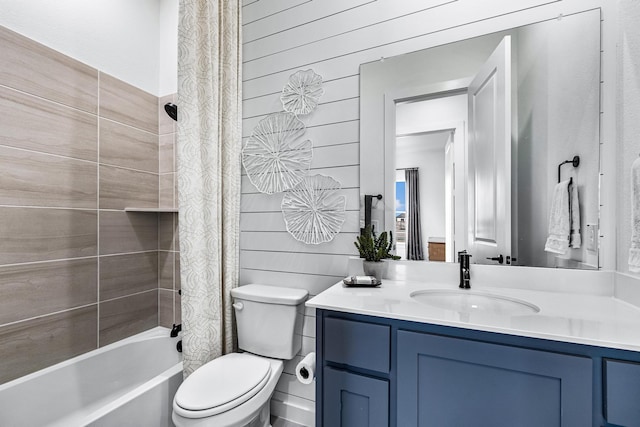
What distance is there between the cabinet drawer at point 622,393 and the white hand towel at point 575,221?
0.58 metres

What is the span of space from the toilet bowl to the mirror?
0.91 metres

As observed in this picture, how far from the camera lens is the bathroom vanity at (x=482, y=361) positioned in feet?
2.41

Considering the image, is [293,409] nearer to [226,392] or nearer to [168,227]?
[226,392]

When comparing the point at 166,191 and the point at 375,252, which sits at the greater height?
the point at 166,191

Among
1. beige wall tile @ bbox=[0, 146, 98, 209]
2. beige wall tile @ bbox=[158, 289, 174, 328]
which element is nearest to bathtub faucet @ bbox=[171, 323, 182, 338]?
beige wall tile @ bbox=[158, 289, 174, 328]

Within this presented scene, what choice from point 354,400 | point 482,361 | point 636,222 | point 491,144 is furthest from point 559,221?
point 354,400

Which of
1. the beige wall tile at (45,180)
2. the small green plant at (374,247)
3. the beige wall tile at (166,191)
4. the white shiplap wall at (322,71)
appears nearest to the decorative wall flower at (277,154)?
the white shiplap wall at (322,71)

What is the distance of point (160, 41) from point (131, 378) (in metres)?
2.40

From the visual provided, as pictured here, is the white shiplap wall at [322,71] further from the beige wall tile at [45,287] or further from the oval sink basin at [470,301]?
the beige wall tile at [45,287]

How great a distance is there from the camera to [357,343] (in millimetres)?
990

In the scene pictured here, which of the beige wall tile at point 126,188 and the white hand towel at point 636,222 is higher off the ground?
the beige wall tile at point 126,188

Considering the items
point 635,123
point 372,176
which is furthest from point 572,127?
point 372,176

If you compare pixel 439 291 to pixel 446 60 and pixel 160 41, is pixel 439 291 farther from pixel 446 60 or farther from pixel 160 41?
pixel 160 41

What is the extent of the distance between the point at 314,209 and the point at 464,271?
802mm
